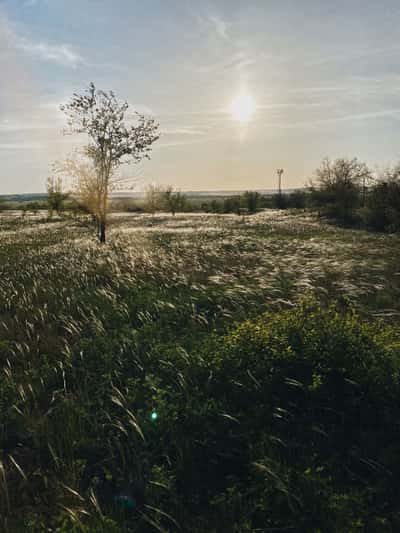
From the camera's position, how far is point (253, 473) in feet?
8.82

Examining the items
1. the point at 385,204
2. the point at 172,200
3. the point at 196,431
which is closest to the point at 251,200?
the point at 172,200

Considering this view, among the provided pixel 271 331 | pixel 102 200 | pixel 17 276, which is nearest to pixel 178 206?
A: pixel 102 200

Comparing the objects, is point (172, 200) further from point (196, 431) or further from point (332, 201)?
point (196, 431)

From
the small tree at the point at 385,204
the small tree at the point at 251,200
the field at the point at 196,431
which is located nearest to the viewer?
the field at the point at 196,431

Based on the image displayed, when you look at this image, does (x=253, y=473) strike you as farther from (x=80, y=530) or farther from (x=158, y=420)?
(x=80, y=530)

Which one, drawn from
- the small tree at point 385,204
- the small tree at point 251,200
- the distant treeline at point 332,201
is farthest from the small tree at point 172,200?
the small tree at point 385,204

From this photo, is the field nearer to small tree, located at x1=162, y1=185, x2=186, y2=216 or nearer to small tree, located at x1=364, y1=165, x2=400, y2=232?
small tree, located at x1=364, y1=165, x2=400, y2=232

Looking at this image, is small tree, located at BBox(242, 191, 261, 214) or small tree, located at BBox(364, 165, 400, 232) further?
small tree, located at BBox(242, 191, 261, 214)

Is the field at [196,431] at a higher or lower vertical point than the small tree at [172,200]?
lower

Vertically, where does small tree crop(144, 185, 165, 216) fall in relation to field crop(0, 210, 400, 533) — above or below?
above

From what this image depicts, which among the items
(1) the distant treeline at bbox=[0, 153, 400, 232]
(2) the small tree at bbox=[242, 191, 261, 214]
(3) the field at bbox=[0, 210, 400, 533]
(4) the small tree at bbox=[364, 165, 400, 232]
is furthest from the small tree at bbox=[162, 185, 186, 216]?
(3) the field at bbox=[0, 210, 400, 533]

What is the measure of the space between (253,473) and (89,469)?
1.43 m

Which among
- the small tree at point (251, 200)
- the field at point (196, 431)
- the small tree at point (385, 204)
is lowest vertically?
the field at point (196, 431)

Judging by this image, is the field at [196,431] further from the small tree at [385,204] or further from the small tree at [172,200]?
the small tree at [172,200]
